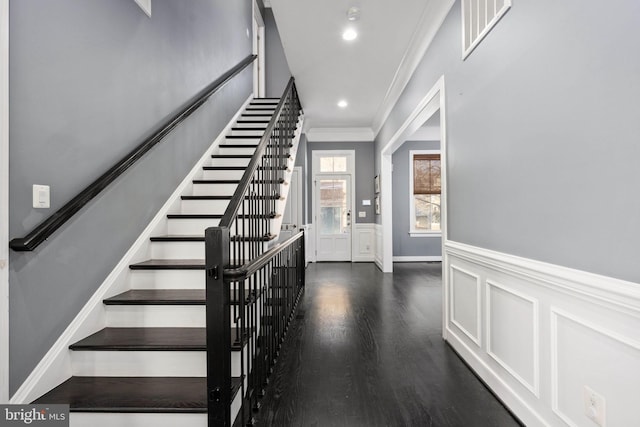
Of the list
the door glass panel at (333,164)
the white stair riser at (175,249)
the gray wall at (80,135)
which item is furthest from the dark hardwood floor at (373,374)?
the door glass panel at (333,164)

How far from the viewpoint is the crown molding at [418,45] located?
2.75 meters

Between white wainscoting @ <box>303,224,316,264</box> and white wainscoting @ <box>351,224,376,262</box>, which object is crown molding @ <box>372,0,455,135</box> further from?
white wainscoting @ <box>303,224,316,264</box>

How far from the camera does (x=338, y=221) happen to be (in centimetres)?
720

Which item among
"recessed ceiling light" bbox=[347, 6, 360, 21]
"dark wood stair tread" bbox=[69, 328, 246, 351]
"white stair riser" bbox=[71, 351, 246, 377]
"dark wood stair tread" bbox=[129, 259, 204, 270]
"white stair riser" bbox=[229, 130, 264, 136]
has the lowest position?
"white stair riser" bbox=[71, 351, 246, 377]

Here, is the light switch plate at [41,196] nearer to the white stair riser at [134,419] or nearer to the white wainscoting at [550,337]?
the white stair riser at [134,419]

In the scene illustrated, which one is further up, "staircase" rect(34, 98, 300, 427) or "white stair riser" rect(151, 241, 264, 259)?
"white stair riser" rect(151, 241, 264, 259)

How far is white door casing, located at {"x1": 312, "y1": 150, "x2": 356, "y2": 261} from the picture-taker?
714 cm

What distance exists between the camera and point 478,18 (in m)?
2.10

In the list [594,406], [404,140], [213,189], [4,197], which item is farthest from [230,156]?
[594,406]

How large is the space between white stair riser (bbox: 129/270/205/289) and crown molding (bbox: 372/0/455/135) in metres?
2.86

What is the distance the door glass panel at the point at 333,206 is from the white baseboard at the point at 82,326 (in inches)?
183

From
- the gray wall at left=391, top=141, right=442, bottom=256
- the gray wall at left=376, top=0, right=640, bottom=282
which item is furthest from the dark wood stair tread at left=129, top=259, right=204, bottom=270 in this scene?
the gray wall at left=391, top=141, right=442, bottom=256

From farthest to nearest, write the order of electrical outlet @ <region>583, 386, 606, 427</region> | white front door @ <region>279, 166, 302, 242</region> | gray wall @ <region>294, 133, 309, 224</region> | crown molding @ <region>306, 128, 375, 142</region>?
crown molding @ <region>306, 128, 375, 142</region>, gray wall @ <region>294, 133, 309, 224</region>, white front door @ <region>279, 166, 302, 242</region>, electrical outlet @ <region>583, 386, 606, 427</region>

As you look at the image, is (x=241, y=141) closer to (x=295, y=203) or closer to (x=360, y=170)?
(x=295, y=203)
